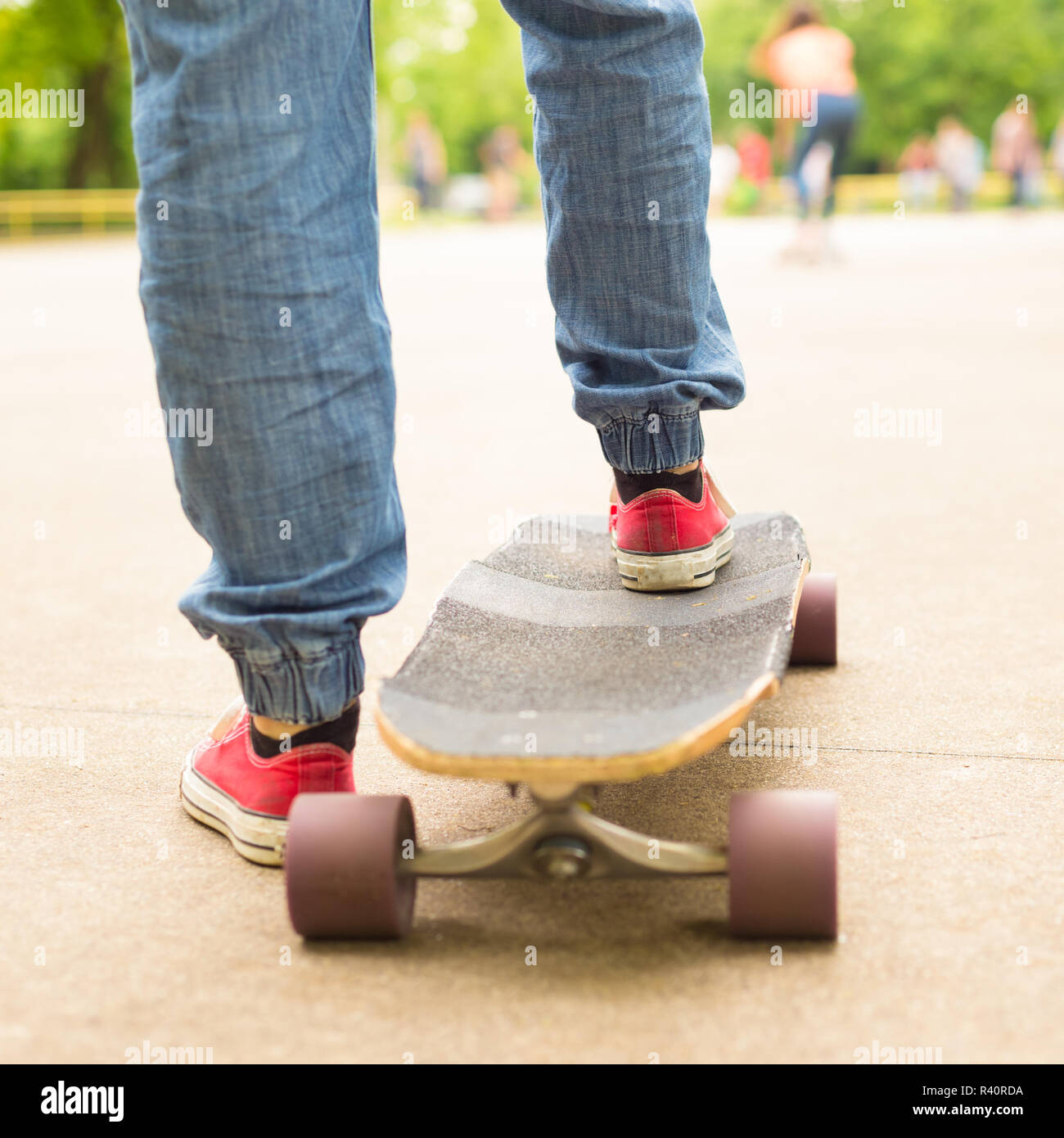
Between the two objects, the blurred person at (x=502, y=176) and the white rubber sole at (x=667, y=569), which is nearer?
the white rubber sole at (x=667, y=569)

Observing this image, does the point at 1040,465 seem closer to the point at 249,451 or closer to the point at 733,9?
the point at 249,451

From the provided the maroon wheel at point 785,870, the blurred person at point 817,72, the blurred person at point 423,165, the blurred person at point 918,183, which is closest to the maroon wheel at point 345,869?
the maroon wheel at point 785,870

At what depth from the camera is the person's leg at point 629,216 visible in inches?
69.4

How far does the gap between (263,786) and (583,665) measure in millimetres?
407

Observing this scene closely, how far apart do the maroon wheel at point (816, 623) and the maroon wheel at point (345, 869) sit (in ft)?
3.43

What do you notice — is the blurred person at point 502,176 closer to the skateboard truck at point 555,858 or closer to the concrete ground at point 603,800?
the concrete ground at point 603,800

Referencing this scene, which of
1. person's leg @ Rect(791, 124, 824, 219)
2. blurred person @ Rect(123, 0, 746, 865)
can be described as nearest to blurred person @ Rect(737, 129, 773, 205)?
person's leg @ Rect(791, 124, 824, 219)

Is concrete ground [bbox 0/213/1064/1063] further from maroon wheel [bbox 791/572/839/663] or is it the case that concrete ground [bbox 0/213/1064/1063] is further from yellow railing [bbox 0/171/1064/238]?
yellow railing [bbox 0/171/1064/238]

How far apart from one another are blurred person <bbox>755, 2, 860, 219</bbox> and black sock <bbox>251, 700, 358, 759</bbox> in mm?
8645

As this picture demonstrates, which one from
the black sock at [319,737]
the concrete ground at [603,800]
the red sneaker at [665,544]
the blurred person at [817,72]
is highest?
the blurred person at [817,72]

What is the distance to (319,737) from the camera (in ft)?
5.21

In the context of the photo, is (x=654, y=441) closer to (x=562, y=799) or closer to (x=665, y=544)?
(x=665, y=544)

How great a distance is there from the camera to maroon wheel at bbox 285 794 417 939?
4.44 feet
